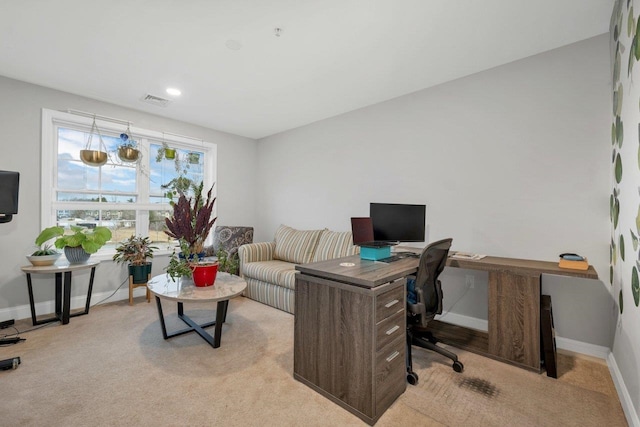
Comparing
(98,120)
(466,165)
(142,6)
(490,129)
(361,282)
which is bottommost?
(361,282)

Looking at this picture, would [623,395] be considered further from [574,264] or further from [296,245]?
[296,245]

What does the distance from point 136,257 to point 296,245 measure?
2.03 meters

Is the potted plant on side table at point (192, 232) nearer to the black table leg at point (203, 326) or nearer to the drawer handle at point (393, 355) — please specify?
the black table leg at point (203, 326)

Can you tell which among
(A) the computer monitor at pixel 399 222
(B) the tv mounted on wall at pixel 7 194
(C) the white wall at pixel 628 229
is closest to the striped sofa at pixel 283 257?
(A) the computer monitor at pixel 399 222

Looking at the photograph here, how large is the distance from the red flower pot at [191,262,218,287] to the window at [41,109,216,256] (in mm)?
2096

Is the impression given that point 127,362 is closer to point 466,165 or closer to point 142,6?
point 142,6

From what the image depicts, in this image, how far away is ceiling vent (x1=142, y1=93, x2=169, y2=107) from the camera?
3.39 m

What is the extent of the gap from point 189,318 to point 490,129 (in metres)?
3.63

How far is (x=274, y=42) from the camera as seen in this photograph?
7.53ft

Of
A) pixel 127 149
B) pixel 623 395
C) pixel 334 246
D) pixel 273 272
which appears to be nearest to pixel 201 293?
pixel 273 272

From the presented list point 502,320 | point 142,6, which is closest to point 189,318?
point 142,6

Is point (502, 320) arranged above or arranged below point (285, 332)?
above

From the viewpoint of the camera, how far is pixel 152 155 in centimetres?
413

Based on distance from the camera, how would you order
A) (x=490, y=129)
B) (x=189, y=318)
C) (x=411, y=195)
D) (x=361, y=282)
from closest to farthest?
(x=361, y=282) < (x=490, y=129) < (x=189, y=318) < (x=411, y=195)
